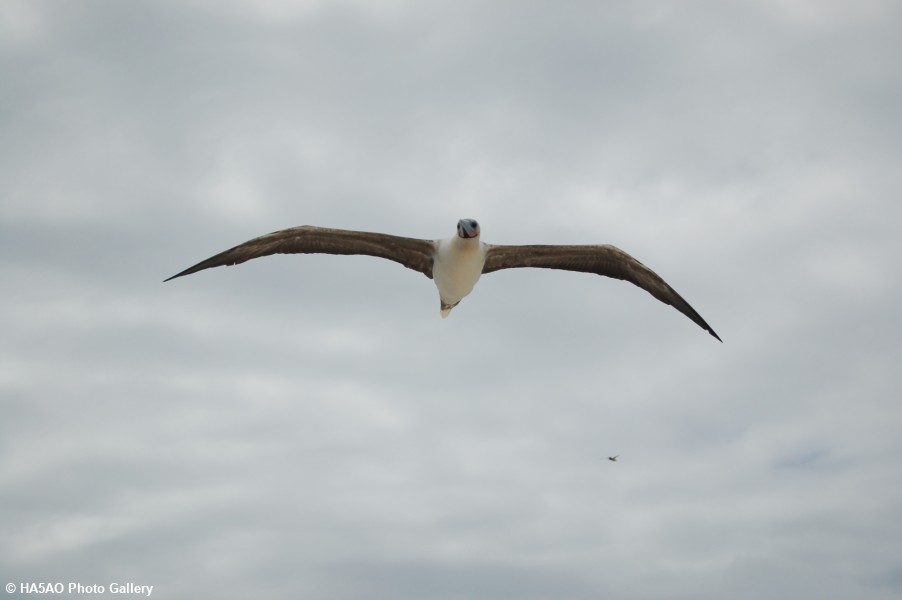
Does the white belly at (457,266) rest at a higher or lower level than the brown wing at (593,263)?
lower

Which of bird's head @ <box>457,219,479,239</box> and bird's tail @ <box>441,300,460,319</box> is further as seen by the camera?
bird's tail @ <box>441,300,460,319</box>

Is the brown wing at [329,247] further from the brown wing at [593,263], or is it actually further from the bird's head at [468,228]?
the brown wing at [593,263]

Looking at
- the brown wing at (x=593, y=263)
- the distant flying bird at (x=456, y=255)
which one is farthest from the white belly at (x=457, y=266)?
the brown wing at (x=593, y=263)

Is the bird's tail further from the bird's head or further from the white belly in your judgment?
the bird's head

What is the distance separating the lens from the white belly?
2934 cm

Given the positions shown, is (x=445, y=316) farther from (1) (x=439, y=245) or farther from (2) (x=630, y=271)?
(2) (x=630, y=271)

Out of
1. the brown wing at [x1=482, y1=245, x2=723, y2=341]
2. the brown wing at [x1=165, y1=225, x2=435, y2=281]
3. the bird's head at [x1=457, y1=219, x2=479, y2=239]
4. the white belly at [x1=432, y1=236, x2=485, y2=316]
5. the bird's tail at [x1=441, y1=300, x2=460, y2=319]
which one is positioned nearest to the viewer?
the brown wing at [x1=165, y1=225, x2=435, y2=281]

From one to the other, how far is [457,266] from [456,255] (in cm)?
41

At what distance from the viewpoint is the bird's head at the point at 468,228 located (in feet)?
93.5

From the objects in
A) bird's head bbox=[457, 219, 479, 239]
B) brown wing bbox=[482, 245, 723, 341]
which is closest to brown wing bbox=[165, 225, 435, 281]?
bird's head bbox=[457, 219, 479, 239]

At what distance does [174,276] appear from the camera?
26.9 m

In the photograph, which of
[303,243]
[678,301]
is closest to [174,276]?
[303,243]

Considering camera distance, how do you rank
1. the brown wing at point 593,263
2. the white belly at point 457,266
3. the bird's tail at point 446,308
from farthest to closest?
the bird's tail at point 446,308
the brown wing at point 593,263
the white belly at point 457,266

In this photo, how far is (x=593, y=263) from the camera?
31391 mm
